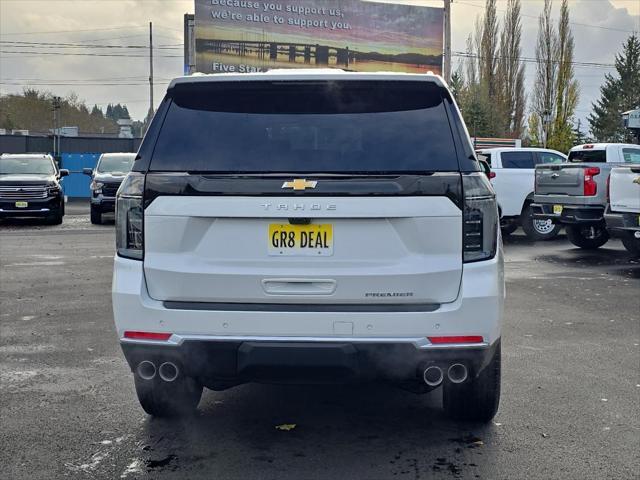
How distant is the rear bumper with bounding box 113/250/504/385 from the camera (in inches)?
161

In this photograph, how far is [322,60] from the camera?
38500 millimetres

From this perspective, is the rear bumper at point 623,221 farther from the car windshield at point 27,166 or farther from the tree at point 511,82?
the tree at point 511,82

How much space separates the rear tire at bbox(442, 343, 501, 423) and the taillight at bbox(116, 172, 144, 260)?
1.85 metres

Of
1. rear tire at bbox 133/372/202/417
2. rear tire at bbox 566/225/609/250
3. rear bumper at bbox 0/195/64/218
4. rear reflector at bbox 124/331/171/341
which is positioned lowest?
rear tire at bbox 133/372/202/417

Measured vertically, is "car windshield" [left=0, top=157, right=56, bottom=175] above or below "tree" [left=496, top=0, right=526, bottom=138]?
below

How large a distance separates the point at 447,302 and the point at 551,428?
1384 mm

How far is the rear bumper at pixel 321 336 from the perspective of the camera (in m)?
4.08

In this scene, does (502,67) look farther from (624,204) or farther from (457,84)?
(624,204)

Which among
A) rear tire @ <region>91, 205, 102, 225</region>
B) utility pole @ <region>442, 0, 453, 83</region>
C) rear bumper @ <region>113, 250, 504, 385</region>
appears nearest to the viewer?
rear bumper @ <region>113, 250, 504, 385</region>

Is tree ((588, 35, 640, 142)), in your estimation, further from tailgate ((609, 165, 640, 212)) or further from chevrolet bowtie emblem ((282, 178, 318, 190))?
chevrolet bowtie emblem ((282, 178, 318, 190))

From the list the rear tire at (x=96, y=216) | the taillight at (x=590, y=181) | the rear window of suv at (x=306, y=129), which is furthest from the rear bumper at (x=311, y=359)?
the rear tire at (x=96, y=216)

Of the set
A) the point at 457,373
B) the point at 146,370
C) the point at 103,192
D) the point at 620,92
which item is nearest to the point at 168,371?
the point at 146,370

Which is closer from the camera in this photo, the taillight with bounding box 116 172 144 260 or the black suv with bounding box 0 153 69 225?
the taillight with bounding box 116 172 144 260

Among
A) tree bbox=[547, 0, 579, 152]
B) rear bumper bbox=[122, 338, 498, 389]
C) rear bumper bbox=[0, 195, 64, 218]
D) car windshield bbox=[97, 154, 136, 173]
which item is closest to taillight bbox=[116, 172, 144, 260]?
rear bumper bbox=[122, 338, 498, 389]
